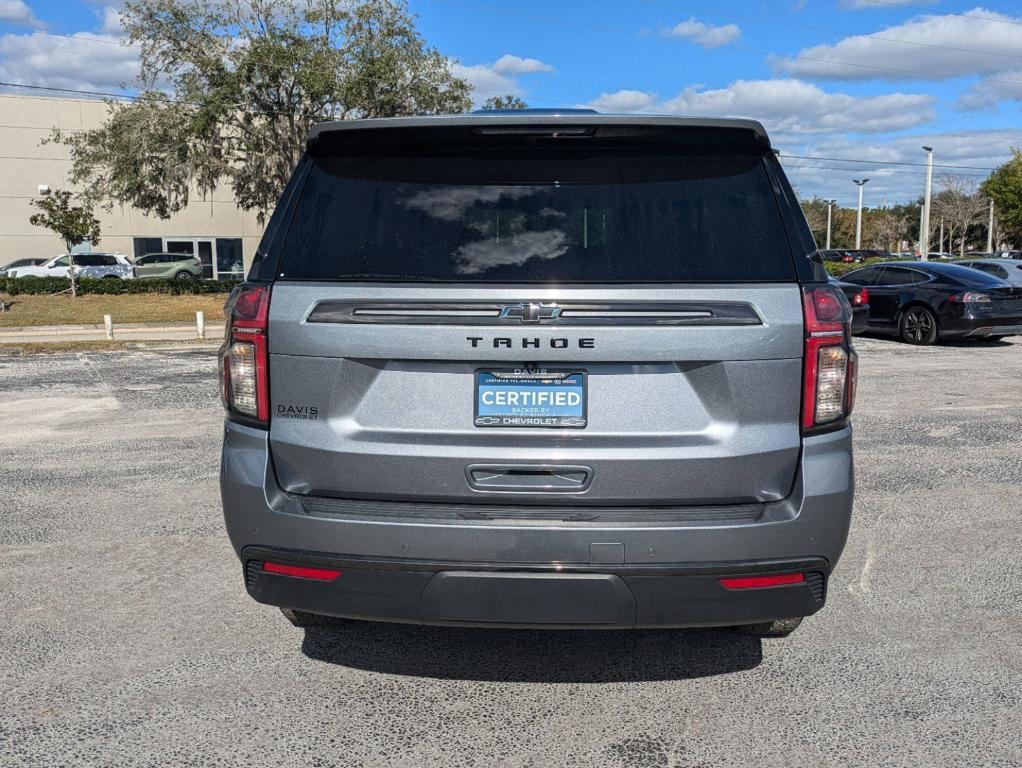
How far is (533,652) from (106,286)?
107ft

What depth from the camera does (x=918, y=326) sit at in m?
16.5

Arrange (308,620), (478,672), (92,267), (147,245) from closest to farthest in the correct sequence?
(478,672), (308,620), (92,267), (147,245)

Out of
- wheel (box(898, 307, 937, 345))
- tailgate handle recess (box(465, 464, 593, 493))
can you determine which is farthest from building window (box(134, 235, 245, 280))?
tailgate handle recess (box(465, 464, 593, 493))

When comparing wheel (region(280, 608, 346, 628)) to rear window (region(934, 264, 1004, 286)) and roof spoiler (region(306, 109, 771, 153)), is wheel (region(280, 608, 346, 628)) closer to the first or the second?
roof spoiler (region(306, 109, 771, 153))

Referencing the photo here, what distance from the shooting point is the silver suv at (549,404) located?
291 centimetres

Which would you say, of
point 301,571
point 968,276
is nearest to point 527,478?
point 301,571

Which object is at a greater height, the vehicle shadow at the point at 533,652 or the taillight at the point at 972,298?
the taillight at the point at 972,298

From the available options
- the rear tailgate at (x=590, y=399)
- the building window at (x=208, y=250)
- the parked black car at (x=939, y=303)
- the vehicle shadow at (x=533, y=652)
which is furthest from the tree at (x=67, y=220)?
the rear tailgate at (x=590, y=399)

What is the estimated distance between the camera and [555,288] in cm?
293

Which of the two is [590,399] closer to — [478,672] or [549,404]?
[549,404]

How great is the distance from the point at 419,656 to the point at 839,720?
1.56 metres

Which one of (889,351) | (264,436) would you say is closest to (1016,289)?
(889,351)

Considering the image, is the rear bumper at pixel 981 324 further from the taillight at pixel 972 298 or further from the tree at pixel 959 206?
the tree at pixel 959 206

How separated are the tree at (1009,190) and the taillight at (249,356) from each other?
64767 mm
